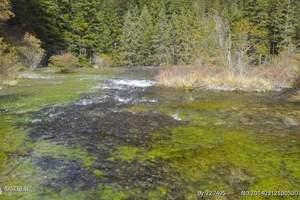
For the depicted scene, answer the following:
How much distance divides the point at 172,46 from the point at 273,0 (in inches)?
665

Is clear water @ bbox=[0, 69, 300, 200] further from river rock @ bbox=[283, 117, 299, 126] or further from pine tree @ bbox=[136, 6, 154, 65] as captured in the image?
pine tree @ bbox=[136, 6, 154, 65]

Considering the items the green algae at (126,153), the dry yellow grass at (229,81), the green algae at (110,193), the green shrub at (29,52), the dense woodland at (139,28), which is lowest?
the green algae at (110,193)

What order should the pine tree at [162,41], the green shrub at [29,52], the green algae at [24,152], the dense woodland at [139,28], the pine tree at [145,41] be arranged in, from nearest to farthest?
the green algae at [24,152] → the green shrub at [29,52] → the dense woodland at [139,28] → the pine tree at [162,41] → the pine tree at [145,41]

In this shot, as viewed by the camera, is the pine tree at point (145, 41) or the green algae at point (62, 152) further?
the pine tree at point (145, 41)

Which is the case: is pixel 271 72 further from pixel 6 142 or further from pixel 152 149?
pixel 6 142

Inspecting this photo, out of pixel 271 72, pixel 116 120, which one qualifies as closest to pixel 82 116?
pixel 116 120

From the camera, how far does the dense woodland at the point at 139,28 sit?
53.4 metres

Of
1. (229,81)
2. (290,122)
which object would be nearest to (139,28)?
(229,81)

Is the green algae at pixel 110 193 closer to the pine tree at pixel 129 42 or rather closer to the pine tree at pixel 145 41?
the pine tree at pixel 145 41

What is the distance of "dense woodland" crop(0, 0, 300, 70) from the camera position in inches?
2101

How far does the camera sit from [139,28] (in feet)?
204

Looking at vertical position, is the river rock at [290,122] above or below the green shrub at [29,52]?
below

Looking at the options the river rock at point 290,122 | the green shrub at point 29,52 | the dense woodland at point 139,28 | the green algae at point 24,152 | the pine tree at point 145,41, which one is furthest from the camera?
the pine tree at point 145,41

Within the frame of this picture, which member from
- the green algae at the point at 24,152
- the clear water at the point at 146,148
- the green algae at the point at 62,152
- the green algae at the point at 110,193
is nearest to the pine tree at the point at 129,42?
the green algae at the point at 24,152
